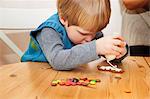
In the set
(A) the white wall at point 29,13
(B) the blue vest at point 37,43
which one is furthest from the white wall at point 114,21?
(B) the blue vest at point 37,43

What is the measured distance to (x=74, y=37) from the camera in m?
0.95

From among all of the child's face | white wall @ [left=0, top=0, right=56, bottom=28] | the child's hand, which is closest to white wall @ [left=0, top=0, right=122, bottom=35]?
white wall @ [left=0, top=0, right=56, bottom=28]

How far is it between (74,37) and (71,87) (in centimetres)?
35

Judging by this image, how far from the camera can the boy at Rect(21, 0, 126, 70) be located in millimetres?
792

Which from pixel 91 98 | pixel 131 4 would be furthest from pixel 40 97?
pixel 131 4

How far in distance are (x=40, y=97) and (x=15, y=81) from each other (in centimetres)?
15

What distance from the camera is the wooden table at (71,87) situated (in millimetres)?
557

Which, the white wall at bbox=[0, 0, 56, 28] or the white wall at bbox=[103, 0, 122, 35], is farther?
the white wall at bbox=[103, 0, 122, 35]

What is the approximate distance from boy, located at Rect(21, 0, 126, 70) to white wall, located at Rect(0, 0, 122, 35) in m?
0.84

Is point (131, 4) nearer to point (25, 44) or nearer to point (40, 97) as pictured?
point (25, 44)

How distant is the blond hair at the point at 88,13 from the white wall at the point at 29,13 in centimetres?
97

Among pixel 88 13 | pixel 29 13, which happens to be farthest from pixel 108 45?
pixel 29 13

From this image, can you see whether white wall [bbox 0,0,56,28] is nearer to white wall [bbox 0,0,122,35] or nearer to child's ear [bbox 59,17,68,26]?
white wall [bbox 0,0,122,35]

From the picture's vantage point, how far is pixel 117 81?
0.70 metres
